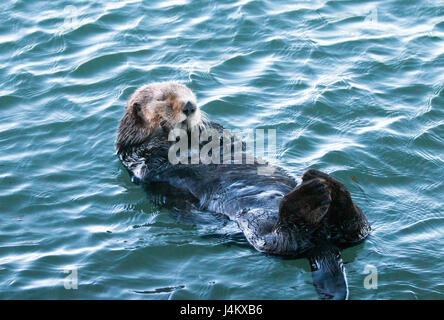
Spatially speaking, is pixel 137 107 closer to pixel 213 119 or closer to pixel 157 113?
pixel 157 113

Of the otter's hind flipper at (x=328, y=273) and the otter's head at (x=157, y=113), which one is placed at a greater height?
the otter's head at (x=157, y=113)

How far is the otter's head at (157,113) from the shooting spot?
5.51 metres

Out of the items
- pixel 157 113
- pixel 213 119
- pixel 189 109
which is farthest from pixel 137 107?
pixel 213 119

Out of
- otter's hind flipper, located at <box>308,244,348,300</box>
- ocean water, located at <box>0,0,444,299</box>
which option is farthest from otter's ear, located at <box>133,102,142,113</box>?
otter's hind flipper, located at <box>308,244,348,300</box>

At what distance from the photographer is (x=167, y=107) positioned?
18.2 ft

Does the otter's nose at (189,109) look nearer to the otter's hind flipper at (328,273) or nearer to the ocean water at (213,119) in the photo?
the ocean water at (213,119)

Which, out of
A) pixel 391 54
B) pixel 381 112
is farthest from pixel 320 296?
pixel 391 54

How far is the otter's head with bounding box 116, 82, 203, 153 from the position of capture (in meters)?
5.51

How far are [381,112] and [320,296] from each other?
2.98 m

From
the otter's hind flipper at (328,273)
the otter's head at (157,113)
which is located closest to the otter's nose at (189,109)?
the otter's head at (157,113)

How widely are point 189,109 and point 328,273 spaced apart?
197cm

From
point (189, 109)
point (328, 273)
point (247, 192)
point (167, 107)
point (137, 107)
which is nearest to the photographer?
point (328, 273)

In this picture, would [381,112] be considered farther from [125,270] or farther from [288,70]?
[125,270]

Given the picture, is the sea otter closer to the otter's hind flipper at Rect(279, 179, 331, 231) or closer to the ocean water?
the otter's hind flipper at Rect(279, 179, 331, 231)
